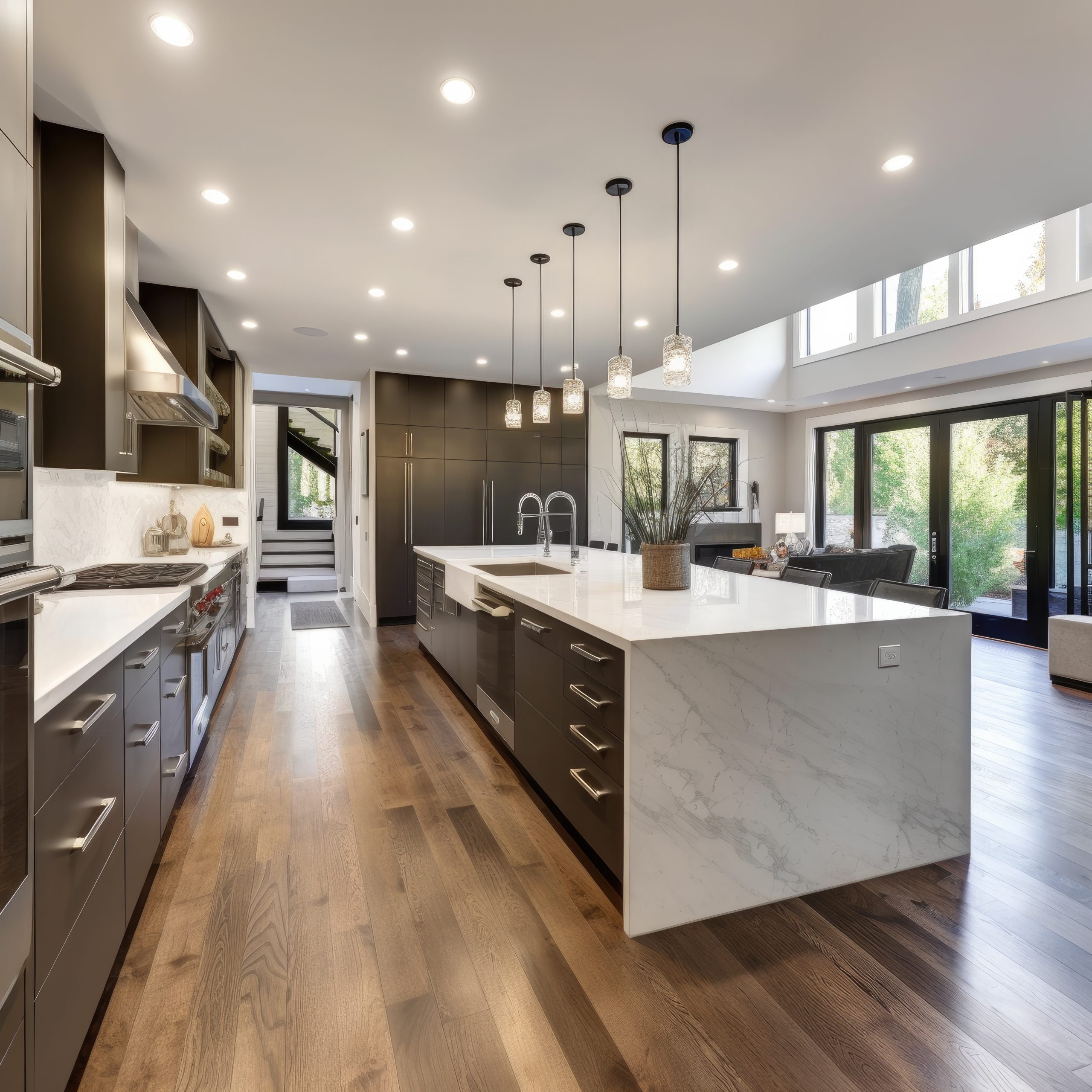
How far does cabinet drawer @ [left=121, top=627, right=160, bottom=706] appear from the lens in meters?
1.63

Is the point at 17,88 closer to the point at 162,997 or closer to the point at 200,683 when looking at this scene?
the point at 162,997

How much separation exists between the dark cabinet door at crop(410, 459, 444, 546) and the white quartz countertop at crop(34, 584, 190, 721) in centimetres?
417

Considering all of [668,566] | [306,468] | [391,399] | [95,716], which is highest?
[391,399]

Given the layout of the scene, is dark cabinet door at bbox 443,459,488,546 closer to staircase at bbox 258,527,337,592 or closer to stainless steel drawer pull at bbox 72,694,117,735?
staircase at bbox 258,527,337,592

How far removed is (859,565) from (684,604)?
3.97 metres

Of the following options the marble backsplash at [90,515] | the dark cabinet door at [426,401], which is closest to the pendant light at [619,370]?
the marble backsplash at [90,515]

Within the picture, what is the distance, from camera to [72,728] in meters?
1.19

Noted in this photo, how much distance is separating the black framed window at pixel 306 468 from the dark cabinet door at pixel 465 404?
15.1ft

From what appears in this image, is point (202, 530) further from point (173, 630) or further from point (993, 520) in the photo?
point (993, 520)

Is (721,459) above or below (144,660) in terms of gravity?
above

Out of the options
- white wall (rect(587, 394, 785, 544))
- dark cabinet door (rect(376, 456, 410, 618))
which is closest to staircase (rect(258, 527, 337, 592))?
dark cabinet door (rect(376, 456, 410, 618))

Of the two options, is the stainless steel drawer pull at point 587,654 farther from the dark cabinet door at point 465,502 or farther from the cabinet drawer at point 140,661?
the dark cabinet door at point 465,502

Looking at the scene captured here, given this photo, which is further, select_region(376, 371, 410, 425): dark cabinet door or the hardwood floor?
select_region(376, 371, 410, 425): dark cabinet door

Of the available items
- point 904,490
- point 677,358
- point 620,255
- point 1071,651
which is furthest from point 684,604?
point 904,490
